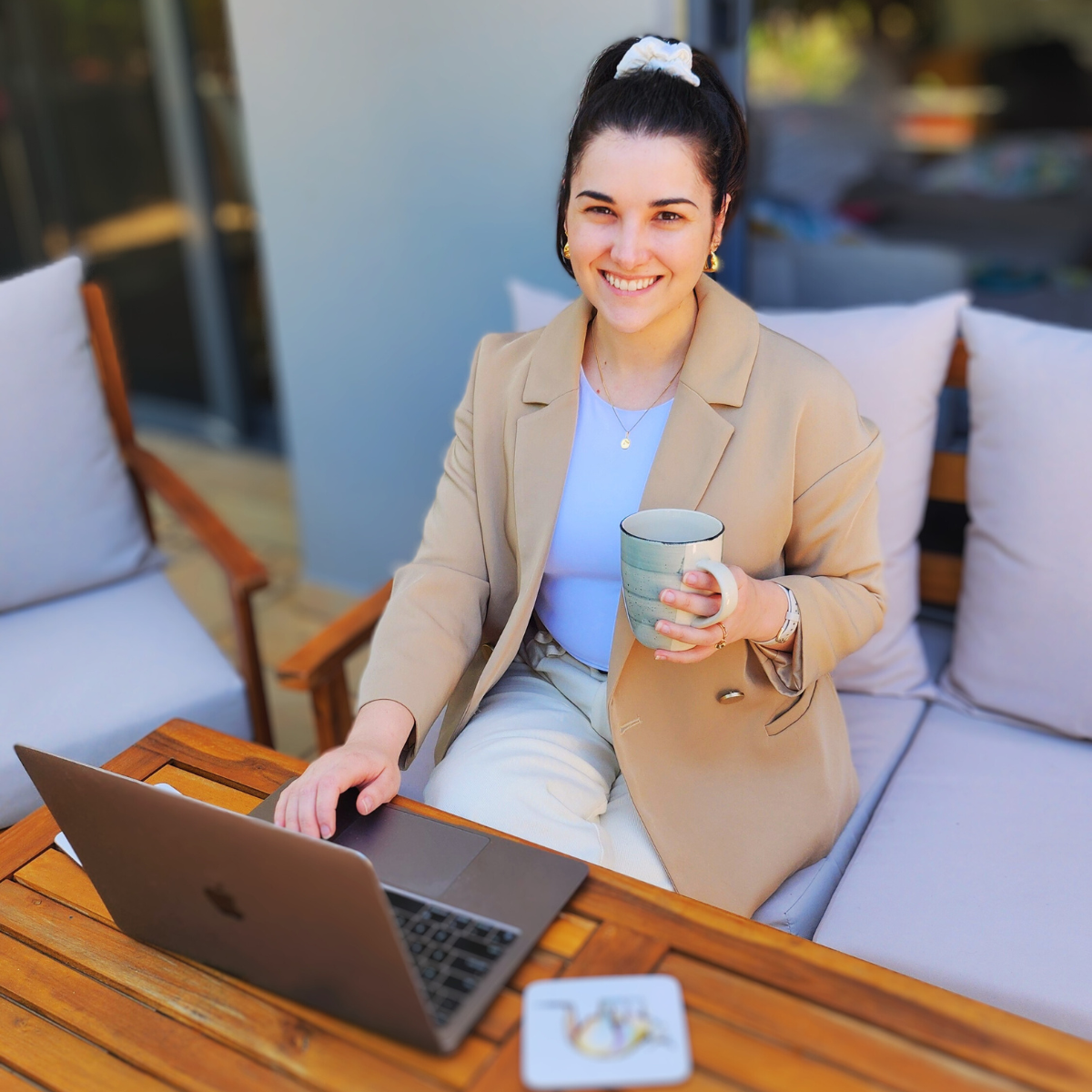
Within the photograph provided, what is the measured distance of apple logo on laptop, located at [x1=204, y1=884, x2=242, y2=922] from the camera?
2.91ft

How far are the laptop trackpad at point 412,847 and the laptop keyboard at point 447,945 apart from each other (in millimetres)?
25

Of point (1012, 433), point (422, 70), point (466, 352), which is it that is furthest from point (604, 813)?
point (422, 70)

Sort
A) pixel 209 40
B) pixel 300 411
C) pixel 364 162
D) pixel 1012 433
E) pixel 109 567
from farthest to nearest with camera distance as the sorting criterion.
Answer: pixel 209 40, pixel 300 411, pixel 364 162, pixel 109 567, pixel 1012 433

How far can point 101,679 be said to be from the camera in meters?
1.71

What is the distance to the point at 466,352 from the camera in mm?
2463

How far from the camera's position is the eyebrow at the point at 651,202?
124cm

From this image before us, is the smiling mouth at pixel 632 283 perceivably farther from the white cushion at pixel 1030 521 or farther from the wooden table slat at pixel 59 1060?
the wooden table slat at pixel 59 1060

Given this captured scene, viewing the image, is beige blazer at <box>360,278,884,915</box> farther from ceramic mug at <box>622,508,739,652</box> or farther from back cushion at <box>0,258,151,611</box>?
back cushion at <box>0,258,151,611</box>

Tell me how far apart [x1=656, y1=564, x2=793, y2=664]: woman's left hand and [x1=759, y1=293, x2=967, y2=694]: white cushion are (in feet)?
1.61

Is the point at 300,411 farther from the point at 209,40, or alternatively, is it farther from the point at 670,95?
the point at 670,95

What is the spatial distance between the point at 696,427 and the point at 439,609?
399 millimetres

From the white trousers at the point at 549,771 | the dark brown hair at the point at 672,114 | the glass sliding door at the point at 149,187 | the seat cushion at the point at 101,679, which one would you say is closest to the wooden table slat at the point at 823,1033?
the white trousers at the point at 549,771

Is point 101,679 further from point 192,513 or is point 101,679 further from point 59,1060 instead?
point 59,1060

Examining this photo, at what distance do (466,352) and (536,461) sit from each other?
1.14m
